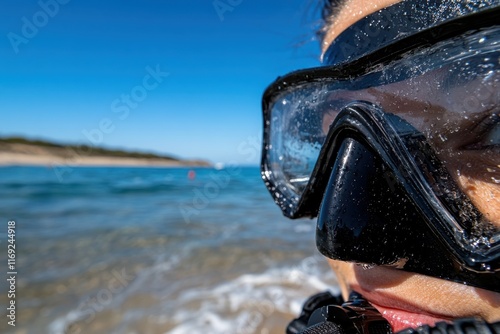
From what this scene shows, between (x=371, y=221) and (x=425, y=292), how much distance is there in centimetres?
20

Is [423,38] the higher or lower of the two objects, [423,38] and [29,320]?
the higher

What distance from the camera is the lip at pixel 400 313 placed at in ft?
3.10

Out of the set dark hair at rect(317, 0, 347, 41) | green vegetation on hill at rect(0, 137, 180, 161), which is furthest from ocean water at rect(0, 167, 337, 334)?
green vegetation on hill at rect(0, 137, 180, 161)

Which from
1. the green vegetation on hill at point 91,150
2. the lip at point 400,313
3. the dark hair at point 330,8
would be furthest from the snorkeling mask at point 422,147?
the green vegetation on hill at point 91,150

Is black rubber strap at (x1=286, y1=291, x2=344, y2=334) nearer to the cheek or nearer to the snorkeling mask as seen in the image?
the snorkeling mask

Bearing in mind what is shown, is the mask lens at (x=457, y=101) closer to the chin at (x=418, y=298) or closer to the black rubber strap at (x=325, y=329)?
the chin at (x=418, y=298)

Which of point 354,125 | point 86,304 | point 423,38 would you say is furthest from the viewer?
point 86,304

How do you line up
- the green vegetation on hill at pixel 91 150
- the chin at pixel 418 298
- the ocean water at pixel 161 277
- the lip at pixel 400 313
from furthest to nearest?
the green vegetation on hill at pixel 91 150 < the ocean water at pixel 161 277 < the lip at pixel 400 313 < the chin at pixel 418 298

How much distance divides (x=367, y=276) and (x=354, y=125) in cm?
42

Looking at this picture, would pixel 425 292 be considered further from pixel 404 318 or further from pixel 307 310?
pixel 307 310

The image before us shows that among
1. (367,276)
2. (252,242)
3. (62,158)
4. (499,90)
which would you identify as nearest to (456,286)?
(367,276)

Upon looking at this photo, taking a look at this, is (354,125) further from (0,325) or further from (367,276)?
(0,325)

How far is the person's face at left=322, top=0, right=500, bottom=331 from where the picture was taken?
0.84 meters

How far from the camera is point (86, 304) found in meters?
3.70
